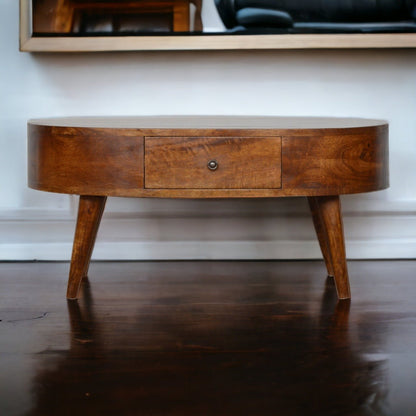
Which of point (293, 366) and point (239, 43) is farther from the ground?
point (239, 43)

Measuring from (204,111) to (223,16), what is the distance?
0.20m

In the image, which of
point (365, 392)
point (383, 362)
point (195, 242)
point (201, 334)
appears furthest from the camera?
point (195, 242)

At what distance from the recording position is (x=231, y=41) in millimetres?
1397

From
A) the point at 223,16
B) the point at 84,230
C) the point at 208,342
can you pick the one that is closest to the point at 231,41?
the point at 223,16

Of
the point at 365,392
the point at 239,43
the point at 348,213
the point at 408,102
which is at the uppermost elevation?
the point at 239,43

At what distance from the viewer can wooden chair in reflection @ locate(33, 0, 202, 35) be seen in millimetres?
1397

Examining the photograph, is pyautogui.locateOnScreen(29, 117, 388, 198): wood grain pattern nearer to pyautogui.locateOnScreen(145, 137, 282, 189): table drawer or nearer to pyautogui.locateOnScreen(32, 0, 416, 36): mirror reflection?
pyautogui.locateOnScreen(145, 137, 282, 189): table drawer

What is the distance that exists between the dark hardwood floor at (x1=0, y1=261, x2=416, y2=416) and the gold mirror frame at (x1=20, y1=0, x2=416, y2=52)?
46 centimetres

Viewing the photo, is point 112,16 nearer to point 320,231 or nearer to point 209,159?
point 209,159

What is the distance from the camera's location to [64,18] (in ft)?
4.61

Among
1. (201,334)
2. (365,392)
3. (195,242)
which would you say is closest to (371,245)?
(195,242)

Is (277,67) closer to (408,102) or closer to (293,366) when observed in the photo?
(408,102)

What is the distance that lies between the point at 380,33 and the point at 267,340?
29.1 inches

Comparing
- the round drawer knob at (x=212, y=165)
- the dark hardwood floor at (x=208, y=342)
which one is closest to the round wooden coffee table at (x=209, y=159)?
the round drawer knob at (x=212, y=165)
